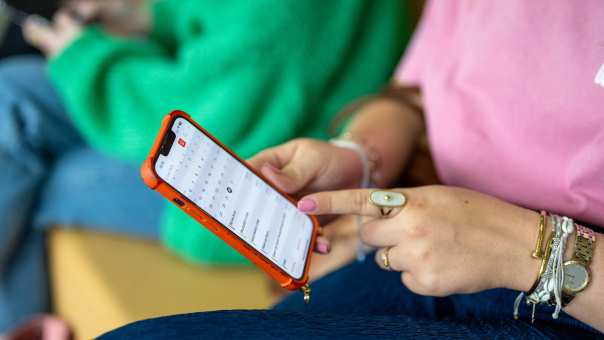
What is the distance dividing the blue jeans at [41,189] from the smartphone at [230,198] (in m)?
0.45

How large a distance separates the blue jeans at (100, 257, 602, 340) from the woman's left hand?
0.04m

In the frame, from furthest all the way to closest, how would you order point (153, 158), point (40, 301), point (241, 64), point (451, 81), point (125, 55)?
point (40, 301), point (125, 55), point (241, 64), point (451, 81), point (153, 158)

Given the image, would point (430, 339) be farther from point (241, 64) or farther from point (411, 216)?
point (241, 64)

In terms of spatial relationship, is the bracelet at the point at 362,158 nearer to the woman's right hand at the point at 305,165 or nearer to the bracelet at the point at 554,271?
the woman's right hand at the point at 305,165

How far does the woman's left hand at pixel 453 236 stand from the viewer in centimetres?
46

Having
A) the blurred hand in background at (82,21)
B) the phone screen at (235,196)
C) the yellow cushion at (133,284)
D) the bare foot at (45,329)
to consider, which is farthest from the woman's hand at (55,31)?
the phone screen at (235,196)

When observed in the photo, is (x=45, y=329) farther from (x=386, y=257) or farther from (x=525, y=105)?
(x=525, y=105)

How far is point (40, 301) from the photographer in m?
1.04

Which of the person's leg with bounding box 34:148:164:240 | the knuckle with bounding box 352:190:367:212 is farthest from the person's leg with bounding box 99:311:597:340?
the person's leg with bounding box 34:148:164:240

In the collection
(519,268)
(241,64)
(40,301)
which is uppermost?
(241,64)

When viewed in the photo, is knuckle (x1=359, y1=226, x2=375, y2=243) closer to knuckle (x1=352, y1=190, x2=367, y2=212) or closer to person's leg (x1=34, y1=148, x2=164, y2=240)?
knuckle (x1=352, y1=190, x2=367, y2=212)

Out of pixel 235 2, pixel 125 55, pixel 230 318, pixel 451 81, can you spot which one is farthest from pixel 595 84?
pixel 125 55

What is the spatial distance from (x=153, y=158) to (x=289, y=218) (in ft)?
0.51

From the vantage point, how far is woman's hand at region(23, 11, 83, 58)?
3.15ft
